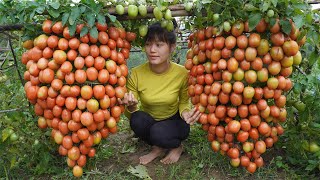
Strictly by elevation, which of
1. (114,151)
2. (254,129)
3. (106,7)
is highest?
(106,7)

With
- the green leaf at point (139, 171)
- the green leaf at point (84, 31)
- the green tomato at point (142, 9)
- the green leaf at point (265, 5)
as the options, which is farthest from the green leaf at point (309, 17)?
the green leaf at point (139, 171)

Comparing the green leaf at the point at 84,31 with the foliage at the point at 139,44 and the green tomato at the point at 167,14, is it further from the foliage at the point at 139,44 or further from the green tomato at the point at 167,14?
the green tomato at the point at 167,14

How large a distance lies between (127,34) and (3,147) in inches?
45.4

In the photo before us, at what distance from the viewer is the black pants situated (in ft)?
8.95

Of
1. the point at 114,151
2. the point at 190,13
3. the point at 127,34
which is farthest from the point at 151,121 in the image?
the point at 190,13

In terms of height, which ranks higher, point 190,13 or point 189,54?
point 190,13

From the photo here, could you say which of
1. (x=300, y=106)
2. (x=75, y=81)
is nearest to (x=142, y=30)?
(x=75, y=81)

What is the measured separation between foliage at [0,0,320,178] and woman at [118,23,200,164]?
0.68ft

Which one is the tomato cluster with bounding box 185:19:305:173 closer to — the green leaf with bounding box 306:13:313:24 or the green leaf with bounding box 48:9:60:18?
the green leaf with bounding box 306:13:313:24

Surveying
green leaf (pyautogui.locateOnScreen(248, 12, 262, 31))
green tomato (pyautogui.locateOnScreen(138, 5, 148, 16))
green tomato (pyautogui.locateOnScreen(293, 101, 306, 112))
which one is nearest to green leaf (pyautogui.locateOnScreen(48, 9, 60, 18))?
green tomato (pyautogui.locateOnScreen(138, 5, 148, 16))

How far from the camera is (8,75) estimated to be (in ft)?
8.52

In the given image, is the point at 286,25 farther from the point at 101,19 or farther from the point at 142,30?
the point at 101,19

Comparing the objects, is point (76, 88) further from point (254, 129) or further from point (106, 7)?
point (254, 129)

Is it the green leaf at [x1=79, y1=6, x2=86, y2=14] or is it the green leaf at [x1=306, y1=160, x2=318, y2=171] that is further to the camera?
the green leaf at [x1=306, y1=160, x2=318, y2=171]
